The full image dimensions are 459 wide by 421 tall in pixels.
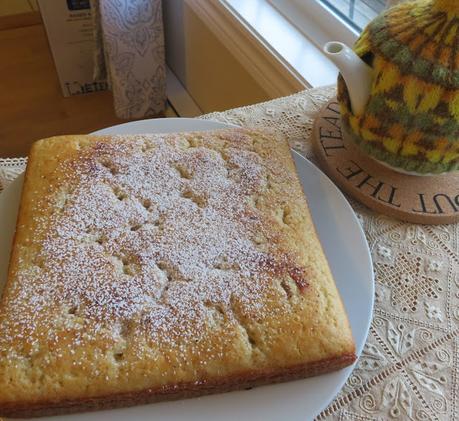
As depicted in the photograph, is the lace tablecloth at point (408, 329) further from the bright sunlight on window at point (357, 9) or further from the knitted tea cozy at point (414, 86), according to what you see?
the bright sunlight on window at point (357, 9)

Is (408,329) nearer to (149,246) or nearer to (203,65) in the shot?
(149,246)

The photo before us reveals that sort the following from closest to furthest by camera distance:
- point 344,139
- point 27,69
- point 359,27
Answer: point 344,139
point 359,27
point 27,69

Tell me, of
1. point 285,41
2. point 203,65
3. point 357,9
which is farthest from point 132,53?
point 357,9

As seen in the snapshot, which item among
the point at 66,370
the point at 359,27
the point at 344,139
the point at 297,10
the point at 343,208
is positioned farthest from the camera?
the point at 297,10

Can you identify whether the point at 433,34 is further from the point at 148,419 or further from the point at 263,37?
the point at 263,37

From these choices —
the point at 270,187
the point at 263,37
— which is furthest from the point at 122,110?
the point at 270,187

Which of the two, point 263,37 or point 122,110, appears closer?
point 263,37

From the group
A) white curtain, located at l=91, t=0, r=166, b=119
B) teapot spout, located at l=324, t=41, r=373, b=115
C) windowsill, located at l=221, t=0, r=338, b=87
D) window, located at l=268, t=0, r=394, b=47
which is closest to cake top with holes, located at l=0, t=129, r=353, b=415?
teapot spout, located at l=324, t=41, r=373, b=115

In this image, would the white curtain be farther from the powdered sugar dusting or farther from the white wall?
the powdered sugar dusting

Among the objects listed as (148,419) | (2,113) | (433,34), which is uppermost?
(433,34)
